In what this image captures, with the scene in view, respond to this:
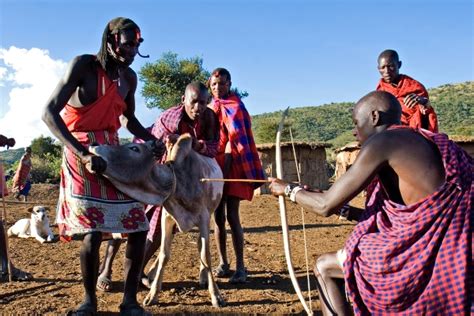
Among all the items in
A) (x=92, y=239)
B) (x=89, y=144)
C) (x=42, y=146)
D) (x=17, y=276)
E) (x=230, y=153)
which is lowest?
(x=17, y=276)

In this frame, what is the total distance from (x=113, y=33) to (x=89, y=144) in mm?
778

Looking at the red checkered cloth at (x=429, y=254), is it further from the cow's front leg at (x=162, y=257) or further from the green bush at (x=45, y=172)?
the green bush at (x=45, y=172)

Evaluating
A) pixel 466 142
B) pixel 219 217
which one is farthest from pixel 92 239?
pixel 466 142

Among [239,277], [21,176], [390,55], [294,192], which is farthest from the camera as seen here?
[21,176]

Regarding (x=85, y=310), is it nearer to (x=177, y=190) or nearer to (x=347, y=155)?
(x=177, y=190)

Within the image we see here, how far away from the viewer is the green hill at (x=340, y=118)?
41.9 m

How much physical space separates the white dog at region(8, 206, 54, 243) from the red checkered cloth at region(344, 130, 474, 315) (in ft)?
20.6

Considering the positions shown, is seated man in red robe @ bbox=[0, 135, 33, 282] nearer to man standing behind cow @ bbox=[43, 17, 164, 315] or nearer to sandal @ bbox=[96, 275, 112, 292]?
sandal @ bbox=[96, 275, 112, 292]

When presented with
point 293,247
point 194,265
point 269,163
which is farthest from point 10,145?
point 269,163

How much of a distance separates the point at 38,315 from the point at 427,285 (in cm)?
277

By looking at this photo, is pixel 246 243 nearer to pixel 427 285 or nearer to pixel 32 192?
pixel 427 285

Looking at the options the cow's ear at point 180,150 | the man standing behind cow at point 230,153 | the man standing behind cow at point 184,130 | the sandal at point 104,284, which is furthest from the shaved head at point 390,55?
the sandal at point 104,284

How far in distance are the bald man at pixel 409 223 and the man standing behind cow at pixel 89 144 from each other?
56.8 inches

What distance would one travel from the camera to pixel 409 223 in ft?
8.77
